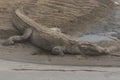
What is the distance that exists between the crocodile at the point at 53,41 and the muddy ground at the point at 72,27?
0.11 metres

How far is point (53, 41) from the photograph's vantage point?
748cm

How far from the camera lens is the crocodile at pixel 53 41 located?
723cm

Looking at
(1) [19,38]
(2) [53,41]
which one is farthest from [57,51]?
(1) [19,38]

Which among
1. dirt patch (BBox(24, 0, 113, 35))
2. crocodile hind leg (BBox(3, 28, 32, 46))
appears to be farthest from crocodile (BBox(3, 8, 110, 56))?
dirt patch (BBox(24, 0, 113, 35))

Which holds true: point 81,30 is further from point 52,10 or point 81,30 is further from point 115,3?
point 115,3

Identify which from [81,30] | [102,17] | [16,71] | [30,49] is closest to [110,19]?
[102,17]

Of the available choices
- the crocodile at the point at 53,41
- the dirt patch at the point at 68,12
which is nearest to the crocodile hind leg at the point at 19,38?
the crocodile at the point at 53,41

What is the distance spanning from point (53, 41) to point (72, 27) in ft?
4.18

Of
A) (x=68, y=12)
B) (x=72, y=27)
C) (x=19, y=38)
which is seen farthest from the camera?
(x=68, y=12)

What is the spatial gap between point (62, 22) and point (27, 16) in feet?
2.22

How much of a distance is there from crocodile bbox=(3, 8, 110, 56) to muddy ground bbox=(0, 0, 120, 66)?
0.11 meters

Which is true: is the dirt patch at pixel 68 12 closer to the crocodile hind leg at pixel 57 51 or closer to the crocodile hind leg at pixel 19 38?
the crocodile hind leg at pixel 19 38

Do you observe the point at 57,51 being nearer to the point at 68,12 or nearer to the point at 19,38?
the point at 19,38

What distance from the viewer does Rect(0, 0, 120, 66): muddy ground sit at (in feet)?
22.4
